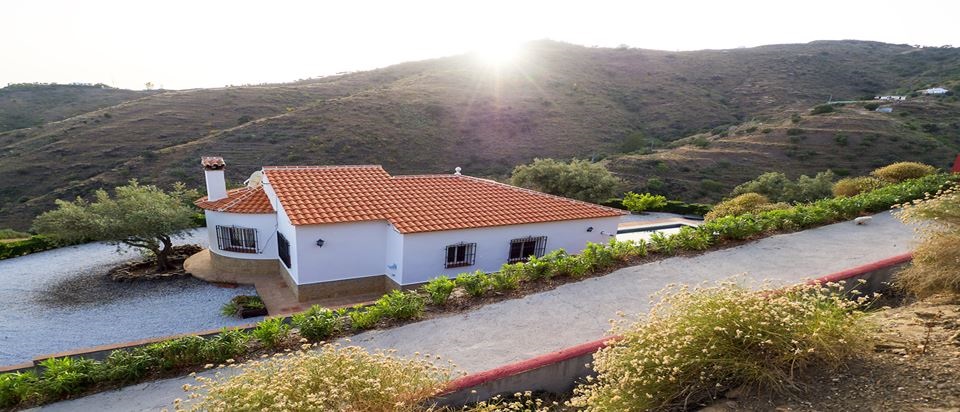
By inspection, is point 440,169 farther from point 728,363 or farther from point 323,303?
point 728,363

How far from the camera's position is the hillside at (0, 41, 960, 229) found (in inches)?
1448

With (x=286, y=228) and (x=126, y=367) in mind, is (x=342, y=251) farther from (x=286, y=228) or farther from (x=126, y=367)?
(x=126, y=367)

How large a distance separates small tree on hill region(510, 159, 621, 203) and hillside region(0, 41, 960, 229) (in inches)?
480

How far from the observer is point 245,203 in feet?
47.0

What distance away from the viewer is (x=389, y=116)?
4912 cm

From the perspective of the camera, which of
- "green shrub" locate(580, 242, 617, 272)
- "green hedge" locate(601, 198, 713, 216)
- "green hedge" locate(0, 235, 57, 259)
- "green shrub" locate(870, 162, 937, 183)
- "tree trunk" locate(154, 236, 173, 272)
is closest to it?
"green shrub" locate(580, 242, 617, 272)

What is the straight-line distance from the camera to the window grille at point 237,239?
14.2 m

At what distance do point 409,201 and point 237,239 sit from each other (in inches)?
233

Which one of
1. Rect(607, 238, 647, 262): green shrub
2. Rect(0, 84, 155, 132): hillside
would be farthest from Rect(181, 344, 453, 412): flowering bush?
Rect(0, 84, 155, 132): hillside

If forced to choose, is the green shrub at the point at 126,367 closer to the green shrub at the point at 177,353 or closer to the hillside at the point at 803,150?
the green shrub at the point at 177,353

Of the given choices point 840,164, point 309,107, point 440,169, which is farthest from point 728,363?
point 309,107

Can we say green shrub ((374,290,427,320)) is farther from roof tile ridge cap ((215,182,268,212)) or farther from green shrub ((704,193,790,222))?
green shrub ((704,193,790,222))

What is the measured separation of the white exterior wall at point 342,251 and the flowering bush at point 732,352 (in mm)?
9445

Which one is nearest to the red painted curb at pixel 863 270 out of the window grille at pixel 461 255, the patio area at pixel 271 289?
the window grille at pixel 461 255
